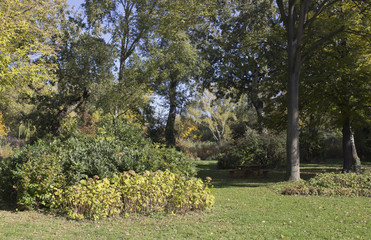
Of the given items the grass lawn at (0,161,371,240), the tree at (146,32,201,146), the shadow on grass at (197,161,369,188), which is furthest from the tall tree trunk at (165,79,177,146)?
the grass lawn at (0,161,371,240)

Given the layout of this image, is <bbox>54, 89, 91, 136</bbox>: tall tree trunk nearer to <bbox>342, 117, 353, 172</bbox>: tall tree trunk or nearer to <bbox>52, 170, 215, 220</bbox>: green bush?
<bbox>52, 170, 215, 220</bbox>: green bush

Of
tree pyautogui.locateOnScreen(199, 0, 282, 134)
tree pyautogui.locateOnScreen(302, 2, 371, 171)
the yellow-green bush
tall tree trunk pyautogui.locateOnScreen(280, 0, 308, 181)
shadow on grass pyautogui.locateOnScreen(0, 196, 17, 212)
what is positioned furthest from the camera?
tree pyautogui.locateOnScreen(199, 0, 282, 134)

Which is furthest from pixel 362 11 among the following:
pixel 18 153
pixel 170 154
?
pixel 18 153

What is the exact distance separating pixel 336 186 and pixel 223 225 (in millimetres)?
5751

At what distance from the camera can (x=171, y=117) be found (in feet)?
82.2

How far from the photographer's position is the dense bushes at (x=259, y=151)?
2011 cm

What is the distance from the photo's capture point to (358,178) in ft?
34.1

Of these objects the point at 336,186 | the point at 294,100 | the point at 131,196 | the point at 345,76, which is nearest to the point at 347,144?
the point at 345,76

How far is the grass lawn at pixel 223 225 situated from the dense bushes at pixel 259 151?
1200 centimetres

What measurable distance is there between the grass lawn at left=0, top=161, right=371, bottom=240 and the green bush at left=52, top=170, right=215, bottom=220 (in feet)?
0.89

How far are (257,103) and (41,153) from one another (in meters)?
18.9

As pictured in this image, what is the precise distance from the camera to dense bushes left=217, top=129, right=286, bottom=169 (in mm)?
20109

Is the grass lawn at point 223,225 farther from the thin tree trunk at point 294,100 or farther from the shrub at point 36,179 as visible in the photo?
the thin tree trunk at point 294,100

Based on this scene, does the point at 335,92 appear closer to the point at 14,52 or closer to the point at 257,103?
the point at 257,103
